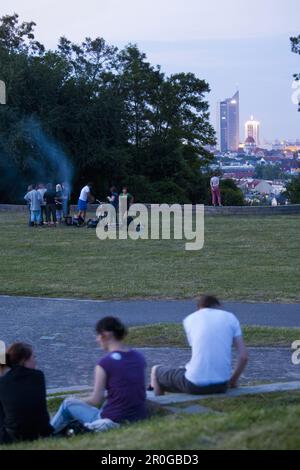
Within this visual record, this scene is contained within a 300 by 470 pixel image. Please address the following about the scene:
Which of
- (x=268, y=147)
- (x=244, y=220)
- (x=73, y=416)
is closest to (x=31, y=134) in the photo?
(x=244, y=220)

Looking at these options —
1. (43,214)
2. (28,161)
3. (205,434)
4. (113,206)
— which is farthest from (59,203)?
(205,434)

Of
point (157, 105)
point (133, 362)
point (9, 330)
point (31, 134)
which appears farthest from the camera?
point (157, 105)

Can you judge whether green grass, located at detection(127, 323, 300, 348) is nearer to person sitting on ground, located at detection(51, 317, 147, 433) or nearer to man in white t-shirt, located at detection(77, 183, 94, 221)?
person sitting on ground, located at detection(51, 317, 147, 433)

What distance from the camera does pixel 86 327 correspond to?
13.9 m

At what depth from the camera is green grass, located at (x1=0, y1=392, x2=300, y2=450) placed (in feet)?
19.1

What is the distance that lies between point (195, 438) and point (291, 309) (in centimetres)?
964

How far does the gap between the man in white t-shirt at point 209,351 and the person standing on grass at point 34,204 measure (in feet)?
68.9

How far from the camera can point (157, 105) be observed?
55562 millimetres

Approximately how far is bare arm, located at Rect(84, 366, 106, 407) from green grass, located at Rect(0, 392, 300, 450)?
1.73 feet

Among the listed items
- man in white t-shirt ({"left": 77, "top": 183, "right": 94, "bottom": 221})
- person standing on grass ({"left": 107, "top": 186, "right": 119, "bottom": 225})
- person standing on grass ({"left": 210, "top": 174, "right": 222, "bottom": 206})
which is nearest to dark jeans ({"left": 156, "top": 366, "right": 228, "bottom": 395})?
person standing on grass ({"left": 107, "top": 186, "right": 119, "bottom": 225})

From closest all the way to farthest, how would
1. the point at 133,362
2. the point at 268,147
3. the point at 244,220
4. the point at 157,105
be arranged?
the point at 133,362
the point at 244,220
the point at 157,105
the point at 268,147

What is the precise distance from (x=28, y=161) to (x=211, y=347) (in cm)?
3488
